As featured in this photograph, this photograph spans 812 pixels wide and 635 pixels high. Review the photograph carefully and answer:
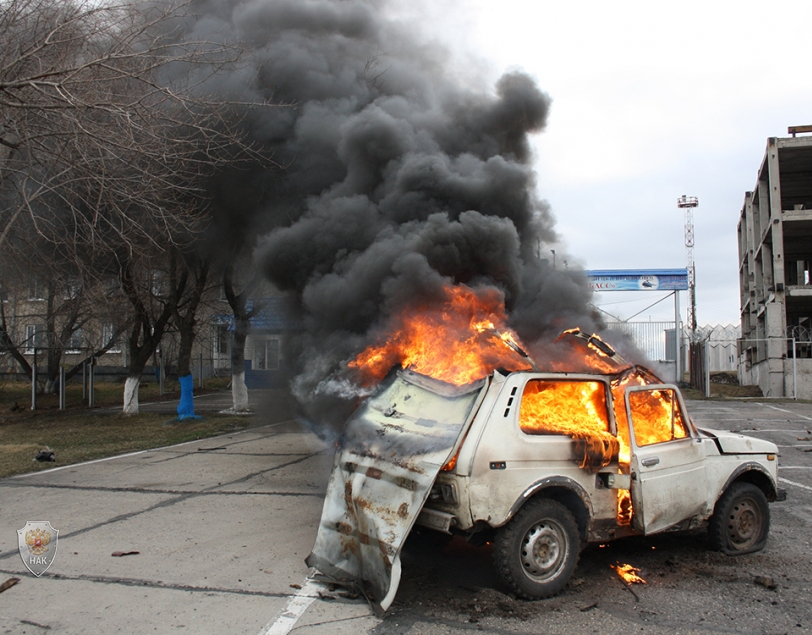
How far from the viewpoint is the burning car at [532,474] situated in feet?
13.4

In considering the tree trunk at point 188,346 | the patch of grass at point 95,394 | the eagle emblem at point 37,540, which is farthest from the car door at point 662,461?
the patch of grass at point 95,394

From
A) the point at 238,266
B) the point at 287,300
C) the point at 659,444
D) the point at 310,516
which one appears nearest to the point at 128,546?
the point at 310,516

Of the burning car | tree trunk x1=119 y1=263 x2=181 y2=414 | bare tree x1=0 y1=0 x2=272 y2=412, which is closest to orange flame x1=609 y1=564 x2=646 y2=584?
the burning car

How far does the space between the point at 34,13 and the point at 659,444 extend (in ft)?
32.8

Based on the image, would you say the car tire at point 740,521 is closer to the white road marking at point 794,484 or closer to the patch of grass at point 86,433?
the white road marking at point 794,484

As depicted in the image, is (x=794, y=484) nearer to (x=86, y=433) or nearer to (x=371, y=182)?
(x=371, y=182)

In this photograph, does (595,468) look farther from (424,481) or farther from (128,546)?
(128,546)

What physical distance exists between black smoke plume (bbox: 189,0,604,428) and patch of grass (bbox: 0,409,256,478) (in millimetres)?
4971

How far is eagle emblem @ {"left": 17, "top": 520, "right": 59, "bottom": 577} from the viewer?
507cm

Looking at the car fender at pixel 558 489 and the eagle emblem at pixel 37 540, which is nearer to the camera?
the car fender at pixel 558 489

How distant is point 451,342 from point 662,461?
201 centimetres

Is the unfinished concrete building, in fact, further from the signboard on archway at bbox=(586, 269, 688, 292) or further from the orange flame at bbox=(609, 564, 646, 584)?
the orange flame at bbox=(609, 564, 646, 584)

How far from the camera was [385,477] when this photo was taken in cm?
434

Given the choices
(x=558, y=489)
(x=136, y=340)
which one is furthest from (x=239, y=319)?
(x=558, y=489)
